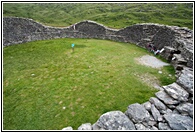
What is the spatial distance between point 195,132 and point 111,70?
8645 mm

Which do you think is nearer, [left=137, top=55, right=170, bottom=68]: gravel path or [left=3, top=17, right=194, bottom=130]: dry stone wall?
[left=3, top=17, right=194, bottom=130]: dry stone wall

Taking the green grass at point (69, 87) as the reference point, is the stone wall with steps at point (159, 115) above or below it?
above

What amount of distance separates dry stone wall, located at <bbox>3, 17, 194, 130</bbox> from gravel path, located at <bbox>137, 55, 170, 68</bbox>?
3.31 ft

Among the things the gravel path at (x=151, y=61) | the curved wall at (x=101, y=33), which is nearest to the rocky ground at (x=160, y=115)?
the gravel path at (x=151, y=61)

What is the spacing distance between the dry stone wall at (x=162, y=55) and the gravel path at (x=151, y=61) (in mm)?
1009

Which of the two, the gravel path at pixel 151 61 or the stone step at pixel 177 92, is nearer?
the stone step at pixel 177 92

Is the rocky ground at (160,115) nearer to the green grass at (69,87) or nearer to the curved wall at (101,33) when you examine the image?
the green grass at (69,87)

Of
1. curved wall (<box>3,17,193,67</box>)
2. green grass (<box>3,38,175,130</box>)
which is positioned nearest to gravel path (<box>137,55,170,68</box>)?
green grass (<box>3,38,175,130</box>)

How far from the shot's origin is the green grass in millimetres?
8898

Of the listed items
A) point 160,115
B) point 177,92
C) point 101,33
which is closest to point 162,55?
point 177,92

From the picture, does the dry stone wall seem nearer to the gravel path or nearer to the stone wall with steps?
the stone wall with steps

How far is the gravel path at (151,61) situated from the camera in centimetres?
1523

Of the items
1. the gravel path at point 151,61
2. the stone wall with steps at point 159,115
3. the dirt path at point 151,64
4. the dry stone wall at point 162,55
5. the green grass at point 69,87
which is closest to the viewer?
the stone wall with steps at point 159,115

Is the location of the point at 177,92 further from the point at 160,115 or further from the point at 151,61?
the point at 151,61
